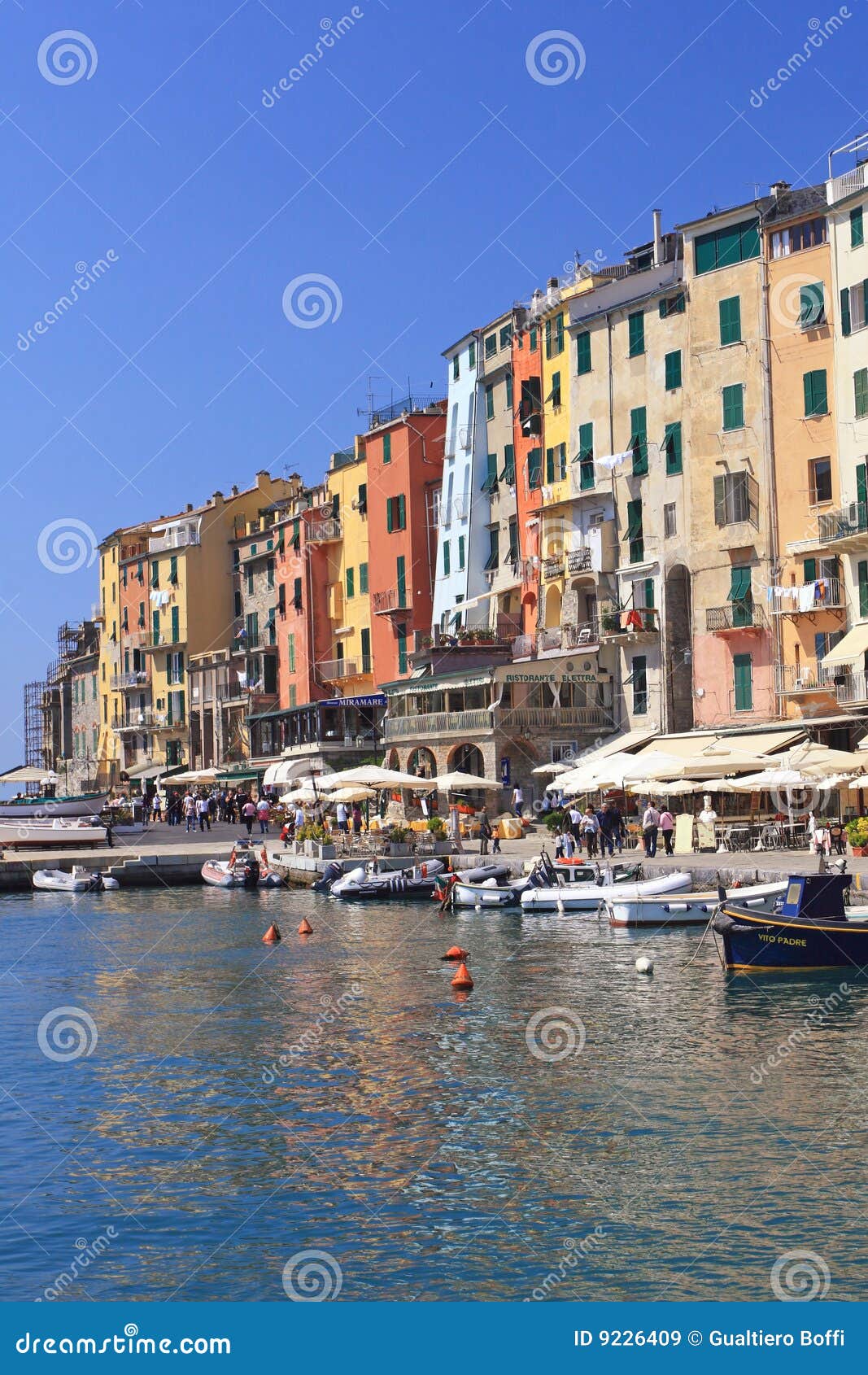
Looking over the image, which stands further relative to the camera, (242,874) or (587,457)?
(587,457)

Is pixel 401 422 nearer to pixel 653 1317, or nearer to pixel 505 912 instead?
pixel 505 912

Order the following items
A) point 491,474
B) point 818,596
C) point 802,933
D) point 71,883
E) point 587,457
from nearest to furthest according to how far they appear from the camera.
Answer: point 802,933 < point 818,596 < point 71,883 < point 587,457 < point 491,474

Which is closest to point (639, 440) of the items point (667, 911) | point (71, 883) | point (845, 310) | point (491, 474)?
point (845, 310)

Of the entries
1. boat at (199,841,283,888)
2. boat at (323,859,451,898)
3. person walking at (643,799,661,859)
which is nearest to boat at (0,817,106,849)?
boat at (199,841,283,888)

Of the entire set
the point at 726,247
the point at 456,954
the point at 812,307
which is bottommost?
the point at 456,954

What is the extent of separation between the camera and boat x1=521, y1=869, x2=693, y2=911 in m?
36.6

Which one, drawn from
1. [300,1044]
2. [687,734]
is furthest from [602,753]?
[300,1044]

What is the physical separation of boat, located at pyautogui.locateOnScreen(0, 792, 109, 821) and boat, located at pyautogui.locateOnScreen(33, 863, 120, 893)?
37.8 ft

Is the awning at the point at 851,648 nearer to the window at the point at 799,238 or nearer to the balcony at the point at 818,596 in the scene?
the balcony at the point at 818,596

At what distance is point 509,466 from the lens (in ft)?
218

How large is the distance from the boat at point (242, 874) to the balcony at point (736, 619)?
1609 cm

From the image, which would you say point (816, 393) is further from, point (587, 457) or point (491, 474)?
point (491, 474)

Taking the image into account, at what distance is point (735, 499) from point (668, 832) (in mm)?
13145

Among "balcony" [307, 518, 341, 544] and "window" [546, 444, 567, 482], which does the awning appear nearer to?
"window" [546, 444, 567, 482]
